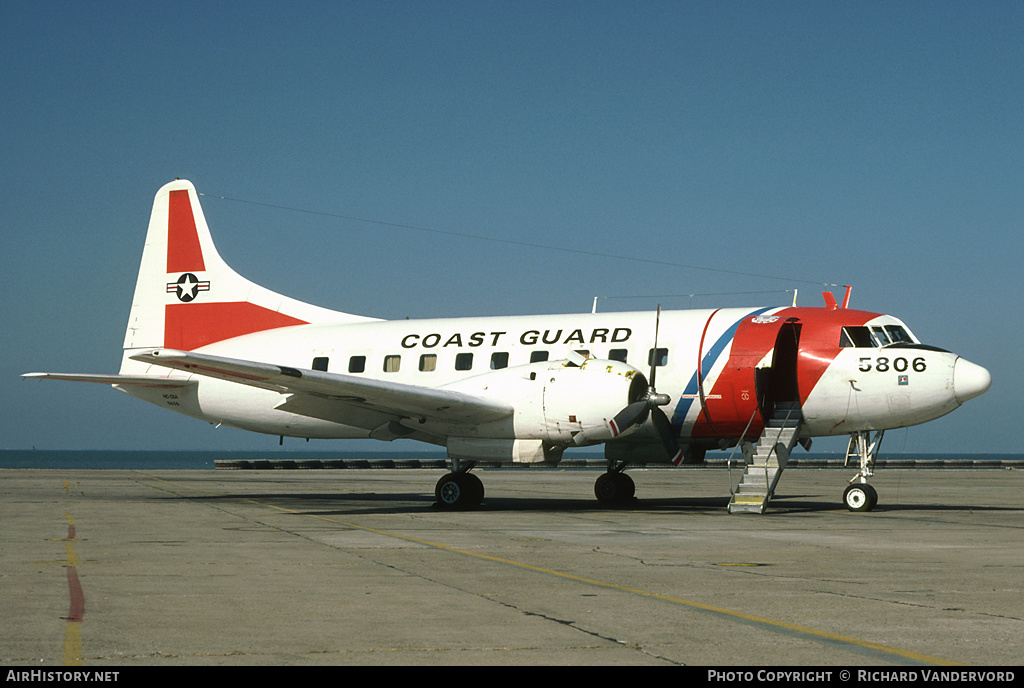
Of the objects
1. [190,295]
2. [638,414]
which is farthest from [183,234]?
[638,414]

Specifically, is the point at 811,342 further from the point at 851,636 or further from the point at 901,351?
the point at 851,636

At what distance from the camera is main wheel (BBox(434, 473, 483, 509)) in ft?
70.7

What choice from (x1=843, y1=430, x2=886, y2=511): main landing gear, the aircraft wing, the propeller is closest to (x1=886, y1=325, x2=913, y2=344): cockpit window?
(x1=843, y1=430, x2=886, y2=511): main landing gear

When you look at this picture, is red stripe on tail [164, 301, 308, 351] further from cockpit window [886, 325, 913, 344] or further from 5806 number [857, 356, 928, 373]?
cockpit window [886, 325, 913, 344]

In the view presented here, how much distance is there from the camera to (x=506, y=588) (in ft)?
32.7

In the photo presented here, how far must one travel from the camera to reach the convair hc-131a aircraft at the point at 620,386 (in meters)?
19.8

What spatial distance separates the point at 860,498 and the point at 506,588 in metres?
13.3

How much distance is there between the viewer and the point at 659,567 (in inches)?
461

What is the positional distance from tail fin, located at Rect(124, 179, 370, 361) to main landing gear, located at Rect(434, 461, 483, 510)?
6.57m

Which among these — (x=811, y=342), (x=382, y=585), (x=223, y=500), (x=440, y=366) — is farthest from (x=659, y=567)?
Answer: (x=223, y=500)

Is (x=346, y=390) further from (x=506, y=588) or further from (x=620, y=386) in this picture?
(x=506, y=588)

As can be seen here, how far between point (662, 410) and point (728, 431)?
1.45 metres

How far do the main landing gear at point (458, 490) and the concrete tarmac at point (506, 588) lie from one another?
1.06m

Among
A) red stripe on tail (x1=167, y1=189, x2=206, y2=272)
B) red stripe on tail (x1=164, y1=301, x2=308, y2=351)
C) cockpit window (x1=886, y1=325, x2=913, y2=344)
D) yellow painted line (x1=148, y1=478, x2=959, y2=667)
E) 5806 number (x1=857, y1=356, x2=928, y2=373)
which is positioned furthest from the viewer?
red stripe on tail (x1=167, y1=189, x2=206, y2=272)
